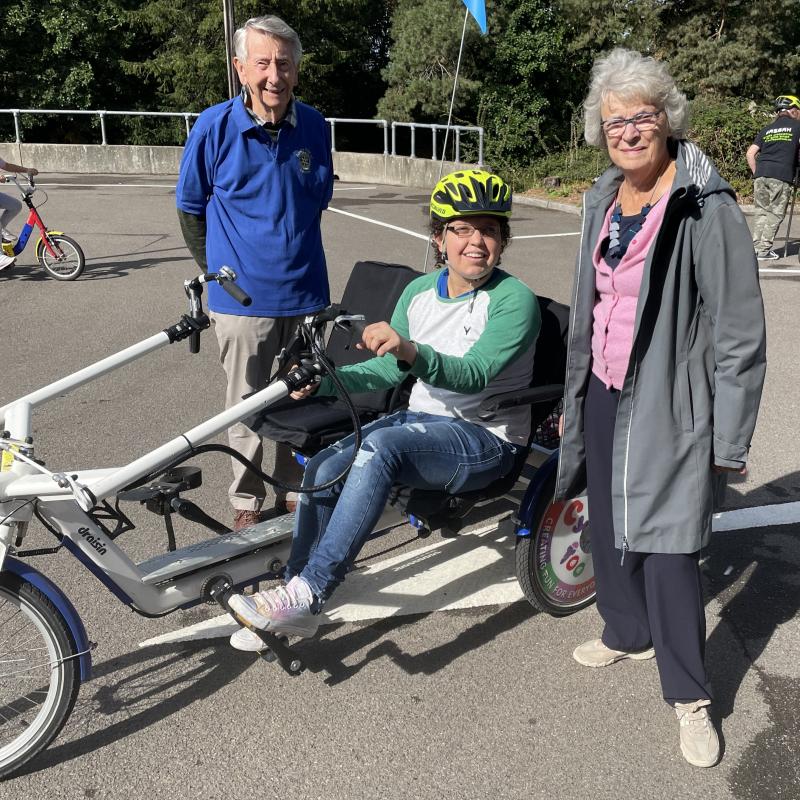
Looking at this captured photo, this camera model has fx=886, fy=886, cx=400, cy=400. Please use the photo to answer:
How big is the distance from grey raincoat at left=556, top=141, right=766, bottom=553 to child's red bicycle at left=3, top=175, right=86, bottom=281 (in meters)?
8.44

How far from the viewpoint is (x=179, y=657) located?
3203 mm

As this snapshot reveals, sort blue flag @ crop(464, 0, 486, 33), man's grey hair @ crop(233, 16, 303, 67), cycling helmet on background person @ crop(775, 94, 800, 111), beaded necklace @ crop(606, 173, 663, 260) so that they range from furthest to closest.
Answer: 1. cycling helmet on background person @ crop(775, 94, 800, 111)
2. blue flag @ crop(464, 0, 486, 33)
3. man's grey hair @ crop(233, 16, 303, 67)
4. beaded necklace @ crop(606, 173, 663, 260)

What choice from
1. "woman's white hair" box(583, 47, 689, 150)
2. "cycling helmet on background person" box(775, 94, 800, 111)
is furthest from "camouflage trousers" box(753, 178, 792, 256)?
"woman's white hair" box(583, 47, 689, 150)

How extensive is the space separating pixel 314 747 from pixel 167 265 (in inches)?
352

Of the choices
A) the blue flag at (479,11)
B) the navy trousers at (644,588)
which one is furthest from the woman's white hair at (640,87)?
the blue flag at (479,11)

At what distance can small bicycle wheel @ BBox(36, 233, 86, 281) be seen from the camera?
9.98 meters

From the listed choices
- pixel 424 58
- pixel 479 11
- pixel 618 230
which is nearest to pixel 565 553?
pixel 618 230

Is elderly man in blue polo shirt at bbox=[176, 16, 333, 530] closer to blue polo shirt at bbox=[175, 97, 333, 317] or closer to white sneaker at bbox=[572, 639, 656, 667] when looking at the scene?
blue polo shirt at bbox=[175, 97, 333, 317]

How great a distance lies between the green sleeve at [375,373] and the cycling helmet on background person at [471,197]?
1.44 ft

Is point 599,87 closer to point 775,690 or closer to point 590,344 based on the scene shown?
point 590,344

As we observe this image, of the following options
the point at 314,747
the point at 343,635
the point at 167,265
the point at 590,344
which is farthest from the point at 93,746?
the point at 167,265

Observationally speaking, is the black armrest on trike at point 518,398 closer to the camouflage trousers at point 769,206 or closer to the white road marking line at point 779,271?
the white road marking line at point 779,271

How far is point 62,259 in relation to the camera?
10.0 m

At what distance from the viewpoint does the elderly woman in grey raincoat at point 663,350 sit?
7.86 ft
